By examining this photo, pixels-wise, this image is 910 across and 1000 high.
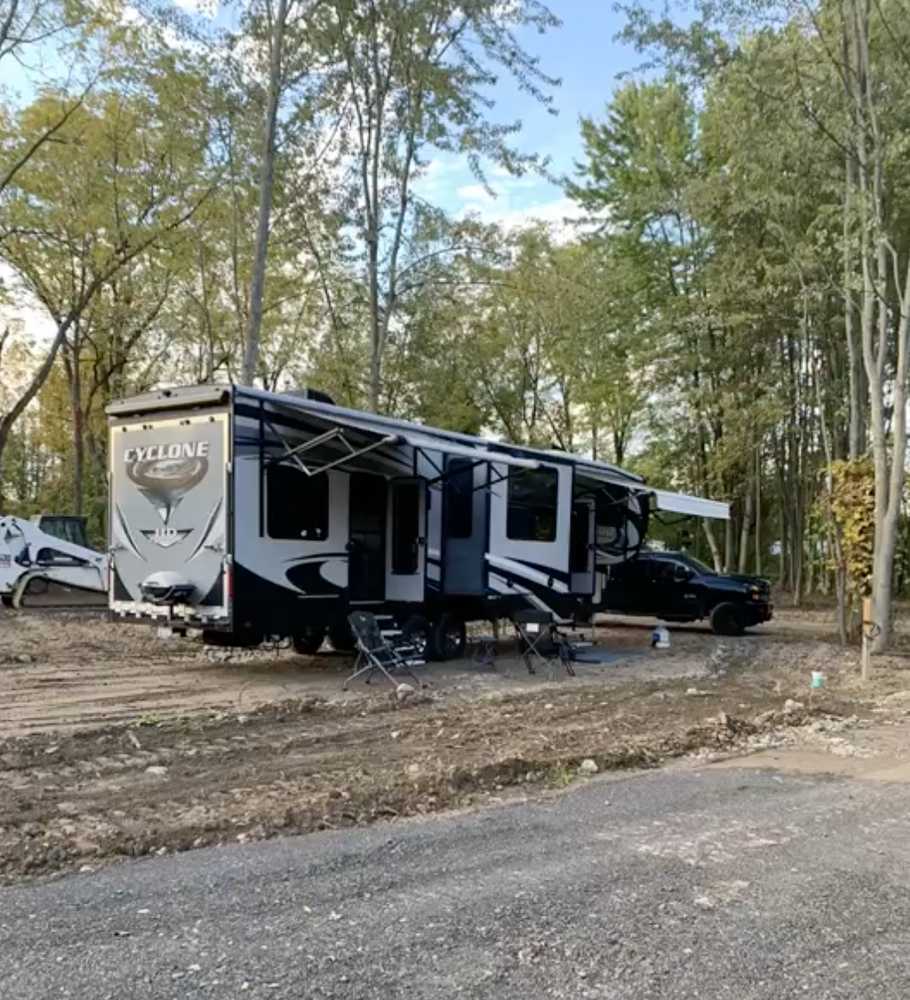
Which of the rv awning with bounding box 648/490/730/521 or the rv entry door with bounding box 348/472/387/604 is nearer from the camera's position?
the rv entry door with bounding box 348/472/387/604

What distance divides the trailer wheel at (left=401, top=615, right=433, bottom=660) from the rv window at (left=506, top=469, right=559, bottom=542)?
5.80 ft

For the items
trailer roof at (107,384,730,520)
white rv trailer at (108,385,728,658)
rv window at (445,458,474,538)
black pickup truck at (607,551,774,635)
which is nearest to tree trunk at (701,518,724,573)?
black pickup truck at (607,551,774,635)

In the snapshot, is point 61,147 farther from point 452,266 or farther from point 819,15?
point 819,15

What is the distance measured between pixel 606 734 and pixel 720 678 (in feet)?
13.4

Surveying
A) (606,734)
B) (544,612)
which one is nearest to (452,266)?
(544,612)

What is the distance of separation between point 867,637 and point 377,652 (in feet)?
18.3

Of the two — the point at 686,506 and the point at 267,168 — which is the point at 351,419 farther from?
the point at 686,506

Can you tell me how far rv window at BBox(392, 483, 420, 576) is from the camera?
11.4m

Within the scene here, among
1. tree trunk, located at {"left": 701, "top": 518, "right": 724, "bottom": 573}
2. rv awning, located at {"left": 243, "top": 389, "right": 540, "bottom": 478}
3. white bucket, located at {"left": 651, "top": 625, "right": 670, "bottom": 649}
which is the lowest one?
white bucket, located at {"left": 651, "top": 625, "right": 670, "bottom": 649}

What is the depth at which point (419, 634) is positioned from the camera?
11641 mm

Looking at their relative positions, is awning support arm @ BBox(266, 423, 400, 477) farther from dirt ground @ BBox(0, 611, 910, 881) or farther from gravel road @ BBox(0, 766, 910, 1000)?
gravel road @ BBox(0, 766, 910, 1000)

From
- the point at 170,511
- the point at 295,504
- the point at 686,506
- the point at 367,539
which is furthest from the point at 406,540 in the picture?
the point at 686,506

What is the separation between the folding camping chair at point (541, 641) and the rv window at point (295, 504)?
2.87 meters

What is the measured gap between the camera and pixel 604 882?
4.05 m
